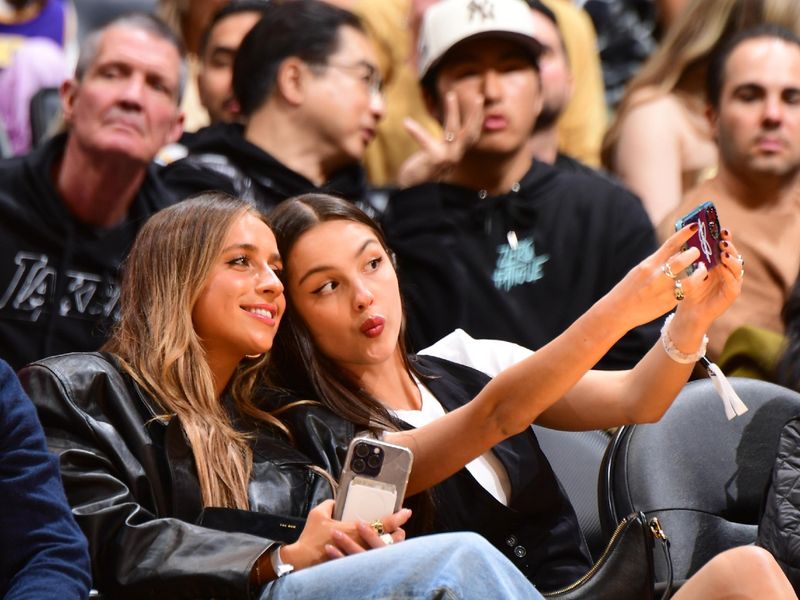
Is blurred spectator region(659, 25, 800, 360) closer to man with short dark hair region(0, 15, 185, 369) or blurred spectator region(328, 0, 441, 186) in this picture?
blurred spectator region(328, 0, 441, 186)

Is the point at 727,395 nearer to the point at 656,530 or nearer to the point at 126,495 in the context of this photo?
the point at 656,530

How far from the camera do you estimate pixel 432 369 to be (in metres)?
2.81

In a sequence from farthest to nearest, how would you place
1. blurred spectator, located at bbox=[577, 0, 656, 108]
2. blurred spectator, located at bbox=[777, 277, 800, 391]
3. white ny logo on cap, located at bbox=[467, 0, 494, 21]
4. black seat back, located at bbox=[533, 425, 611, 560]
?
blurred spectator, located at bbox=[577, 0, 656, 108] → white ny logo on cap, located at bbox=[467, 0, 494, 21] → blurred spectator, located at bbox=[777, 277, 800, 391] → black seat back, located at bbox=[533, 425, 611, 560]

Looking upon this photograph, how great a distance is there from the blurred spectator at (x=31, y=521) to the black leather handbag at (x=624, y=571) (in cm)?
80

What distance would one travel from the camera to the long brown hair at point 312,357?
259 cm

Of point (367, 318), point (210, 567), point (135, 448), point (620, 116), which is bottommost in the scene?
point (210, 567)

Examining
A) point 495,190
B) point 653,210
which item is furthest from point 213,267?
point 653,210

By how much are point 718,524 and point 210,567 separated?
1101 mm

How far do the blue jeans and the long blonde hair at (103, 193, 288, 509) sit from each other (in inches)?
12.9

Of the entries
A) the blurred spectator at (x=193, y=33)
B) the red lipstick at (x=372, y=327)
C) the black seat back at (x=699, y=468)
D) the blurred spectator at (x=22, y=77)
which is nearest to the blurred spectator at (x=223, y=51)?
the blurred spectator at (x=193, y=33)

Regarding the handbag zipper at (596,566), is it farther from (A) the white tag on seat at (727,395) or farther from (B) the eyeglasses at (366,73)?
(B) the eyeglasses at (366,73)

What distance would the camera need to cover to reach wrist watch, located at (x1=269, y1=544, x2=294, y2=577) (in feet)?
6.88

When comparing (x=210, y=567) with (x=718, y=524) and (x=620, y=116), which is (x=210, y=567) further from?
(x=620, y=116)

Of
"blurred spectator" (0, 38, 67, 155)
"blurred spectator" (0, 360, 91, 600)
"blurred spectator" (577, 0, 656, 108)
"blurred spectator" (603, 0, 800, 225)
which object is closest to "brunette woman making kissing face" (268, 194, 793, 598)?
"blurred spectator" (0, 360, 91, 600)
